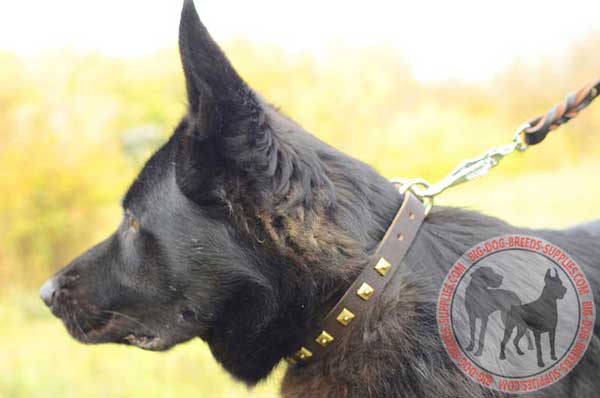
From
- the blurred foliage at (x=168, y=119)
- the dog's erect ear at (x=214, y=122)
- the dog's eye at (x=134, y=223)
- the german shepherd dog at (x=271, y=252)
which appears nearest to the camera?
the dog's erect ear at (x=214, y=122)

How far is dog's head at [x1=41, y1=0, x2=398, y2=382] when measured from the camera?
2.15 m

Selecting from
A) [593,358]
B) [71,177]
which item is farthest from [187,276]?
[71,177]

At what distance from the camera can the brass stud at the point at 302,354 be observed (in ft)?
7.34

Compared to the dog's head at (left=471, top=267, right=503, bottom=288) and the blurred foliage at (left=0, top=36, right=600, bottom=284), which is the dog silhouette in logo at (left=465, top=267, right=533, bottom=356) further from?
the blurred foliage at (left=0, top=36, right=600, bottom=284)

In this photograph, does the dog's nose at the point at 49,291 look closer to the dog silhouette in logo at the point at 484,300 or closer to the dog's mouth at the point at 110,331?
the dog's mouth at the point at 110,331

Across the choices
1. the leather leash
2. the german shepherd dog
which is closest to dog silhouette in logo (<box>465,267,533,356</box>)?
the german shepherd dog

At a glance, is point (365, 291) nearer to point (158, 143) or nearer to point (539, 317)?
point (539, 317)

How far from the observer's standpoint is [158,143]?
2625mm

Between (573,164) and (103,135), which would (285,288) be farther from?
(573,164)

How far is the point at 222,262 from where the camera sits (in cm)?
228

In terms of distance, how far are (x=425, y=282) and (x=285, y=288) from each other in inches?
19.5

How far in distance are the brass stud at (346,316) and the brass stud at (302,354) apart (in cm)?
21

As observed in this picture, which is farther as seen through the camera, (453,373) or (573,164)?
(573,164)

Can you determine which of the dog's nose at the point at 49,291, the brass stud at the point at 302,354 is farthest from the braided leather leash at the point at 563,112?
the dog's nose at the point at 49,291
